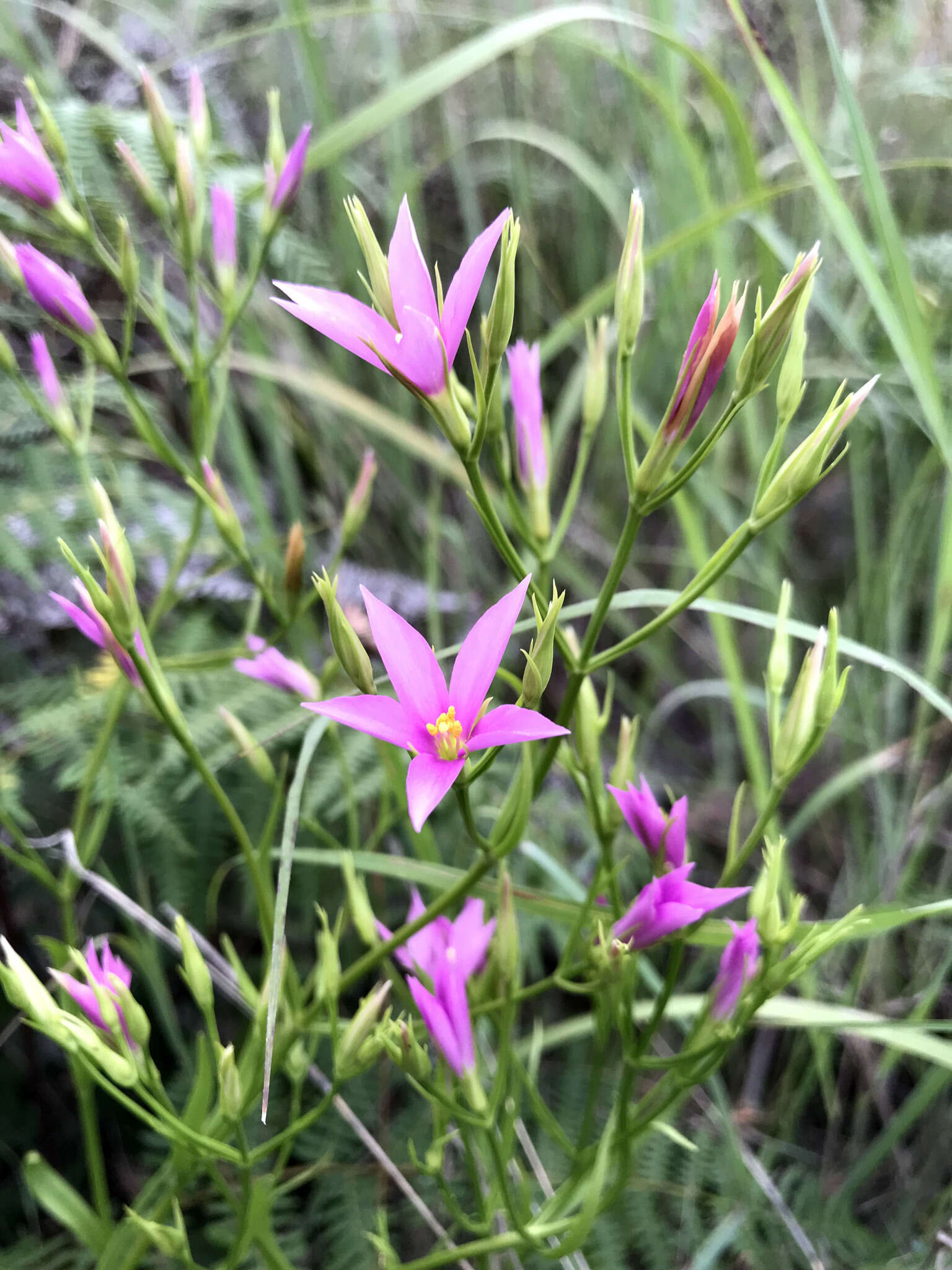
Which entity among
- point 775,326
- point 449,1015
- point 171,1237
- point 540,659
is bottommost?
point 171,1237

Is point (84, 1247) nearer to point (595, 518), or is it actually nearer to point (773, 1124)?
point (773, 1124)

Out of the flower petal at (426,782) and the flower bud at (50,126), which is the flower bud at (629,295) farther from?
the flower bud at (50,126)

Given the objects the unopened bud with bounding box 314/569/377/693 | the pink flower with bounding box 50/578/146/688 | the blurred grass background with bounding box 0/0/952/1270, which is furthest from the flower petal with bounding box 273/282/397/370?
the blurred grass background with bounding box 0/0/952/1270

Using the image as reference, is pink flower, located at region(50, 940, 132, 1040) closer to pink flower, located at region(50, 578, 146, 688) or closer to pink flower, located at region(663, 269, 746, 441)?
pink flower, located at region(50, 578, 146, 688)

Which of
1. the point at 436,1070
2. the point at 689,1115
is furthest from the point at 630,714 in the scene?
the point at 436,1070

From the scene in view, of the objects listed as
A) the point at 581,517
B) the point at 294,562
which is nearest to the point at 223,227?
the point at 294,562

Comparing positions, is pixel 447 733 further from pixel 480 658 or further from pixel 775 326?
pixel 775 326
